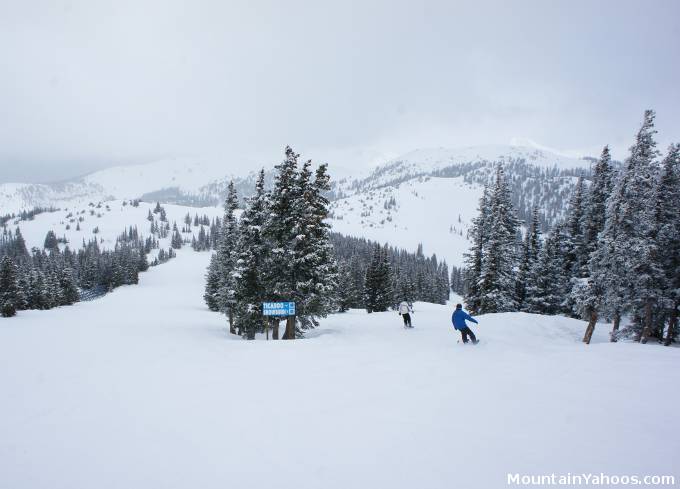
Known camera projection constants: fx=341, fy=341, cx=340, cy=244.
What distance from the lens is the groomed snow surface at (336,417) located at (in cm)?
573

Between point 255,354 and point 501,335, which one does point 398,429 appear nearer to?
point 255,354

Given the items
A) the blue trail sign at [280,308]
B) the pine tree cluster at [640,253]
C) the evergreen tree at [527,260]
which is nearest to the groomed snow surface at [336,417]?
the blue trail sign at [280,308]

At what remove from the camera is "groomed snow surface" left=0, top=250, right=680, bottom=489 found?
5730mm

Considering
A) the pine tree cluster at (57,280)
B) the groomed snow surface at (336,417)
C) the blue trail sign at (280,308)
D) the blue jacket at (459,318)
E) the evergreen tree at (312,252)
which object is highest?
the evergreen tree at (312,252)

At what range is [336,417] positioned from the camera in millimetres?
7730

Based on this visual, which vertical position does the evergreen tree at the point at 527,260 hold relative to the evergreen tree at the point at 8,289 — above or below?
above

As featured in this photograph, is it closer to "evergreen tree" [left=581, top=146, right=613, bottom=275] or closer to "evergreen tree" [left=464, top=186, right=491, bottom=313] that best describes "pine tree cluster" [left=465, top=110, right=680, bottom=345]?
"evergreen tree" [left=581, top=146, right=613, bottom=275]

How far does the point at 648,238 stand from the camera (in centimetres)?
1894

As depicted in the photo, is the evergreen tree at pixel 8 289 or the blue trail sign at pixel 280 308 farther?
the evergreen tree at pixel 8 289

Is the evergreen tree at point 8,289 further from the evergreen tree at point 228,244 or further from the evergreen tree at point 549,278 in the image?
the evergreen tree at point 549,278

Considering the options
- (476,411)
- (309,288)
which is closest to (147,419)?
(476,411)

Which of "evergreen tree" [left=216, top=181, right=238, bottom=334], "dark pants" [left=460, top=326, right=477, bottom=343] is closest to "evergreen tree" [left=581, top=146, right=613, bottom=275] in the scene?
"dark pants" [left=460, top=326, right=477, bottom=343]

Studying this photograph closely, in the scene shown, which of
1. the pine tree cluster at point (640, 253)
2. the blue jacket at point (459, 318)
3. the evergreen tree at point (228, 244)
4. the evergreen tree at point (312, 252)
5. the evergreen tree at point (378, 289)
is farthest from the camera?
the evergreen tree at point (378, 289)

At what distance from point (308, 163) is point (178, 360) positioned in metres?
13.0
